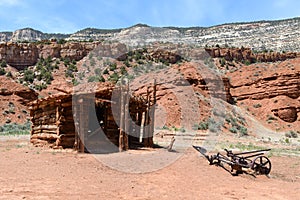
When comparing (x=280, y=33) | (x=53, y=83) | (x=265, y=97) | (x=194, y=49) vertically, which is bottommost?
(x=265, y=97)

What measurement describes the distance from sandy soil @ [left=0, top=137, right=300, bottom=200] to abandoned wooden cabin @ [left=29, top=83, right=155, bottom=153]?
2.46 metres

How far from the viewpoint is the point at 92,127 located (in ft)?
57.2

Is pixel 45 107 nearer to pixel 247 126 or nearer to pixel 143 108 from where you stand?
pixel 143 108

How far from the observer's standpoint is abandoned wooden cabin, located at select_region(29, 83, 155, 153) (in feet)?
45.0

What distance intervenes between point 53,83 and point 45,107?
35056mm

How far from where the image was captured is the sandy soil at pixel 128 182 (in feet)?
23.3

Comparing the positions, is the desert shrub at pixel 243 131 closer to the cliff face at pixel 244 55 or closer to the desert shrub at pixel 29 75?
the desert shrub at pixel 29 75

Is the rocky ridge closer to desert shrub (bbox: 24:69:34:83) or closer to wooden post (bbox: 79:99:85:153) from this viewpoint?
desert shrub (bbox: 24:69:34:83)

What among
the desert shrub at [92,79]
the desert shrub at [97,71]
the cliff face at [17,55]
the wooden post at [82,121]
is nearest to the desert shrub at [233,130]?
the wooden post at [82,121]

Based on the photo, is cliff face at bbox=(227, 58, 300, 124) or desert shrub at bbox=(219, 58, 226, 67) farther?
desert shrub at bbox=(219, 58, 226, 67)

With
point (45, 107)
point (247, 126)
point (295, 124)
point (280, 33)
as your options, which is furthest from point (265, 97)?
point (280, 33)

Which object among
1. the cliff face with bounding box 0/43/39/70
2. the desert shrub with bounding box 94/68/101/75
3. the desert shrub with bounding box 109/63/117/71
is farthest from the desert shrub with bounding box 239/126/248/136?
the cliff face with bounding box 0/43/39/70

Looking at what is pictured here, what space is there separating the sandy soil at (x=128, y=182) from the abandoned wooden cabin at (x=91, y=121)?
2.46 metres

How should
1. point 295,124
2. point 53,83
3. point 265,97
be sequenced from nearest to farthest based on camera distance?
point 295,124, point 265,97, point 53,83
